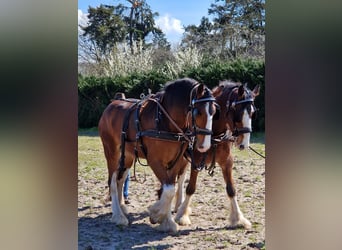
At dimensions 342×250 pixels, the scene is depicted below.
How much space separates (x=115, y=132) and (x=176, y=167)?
1.73 ft

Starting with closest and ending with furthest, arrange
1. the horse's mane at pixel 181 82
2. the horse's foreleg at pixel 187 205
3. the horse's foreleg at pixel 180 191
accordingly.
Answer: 1. the horse's mane at pixel 181 82
2. the horse's foreleg at pixel 187 205
3. the horse's foreleg at pixel 180 191

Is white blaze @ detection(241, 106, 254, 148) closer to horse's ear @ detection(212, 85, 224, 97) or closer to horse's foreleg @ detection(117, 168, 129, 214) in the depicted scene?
horse's ear @ detection(212, 85, 224, 97)

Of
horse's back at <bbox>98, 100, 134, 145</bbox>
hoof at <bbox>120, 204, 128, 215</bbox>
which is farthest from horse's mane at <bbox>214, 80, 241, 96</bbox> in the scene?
hoof at <bbox>120, 204, 128, 215</bbox>

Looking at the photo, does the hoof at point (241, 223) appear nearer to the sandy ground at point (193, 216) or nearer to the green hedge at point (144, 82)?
the sandy ground at point (193, 216)

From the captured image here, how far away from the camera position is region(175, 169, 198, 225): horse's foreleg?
185cm

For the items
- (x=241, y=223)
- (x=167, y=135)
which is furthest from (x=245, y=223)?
(x=167, y=135)

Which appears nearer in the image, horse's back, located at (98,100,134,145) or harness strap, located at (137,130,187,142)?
harness strap, located at (137,130,187,142)

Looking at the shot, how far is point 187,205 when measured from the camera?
189 centimetres

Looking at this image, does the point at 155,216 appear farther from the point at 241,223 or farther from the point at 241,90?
the point at 241,90

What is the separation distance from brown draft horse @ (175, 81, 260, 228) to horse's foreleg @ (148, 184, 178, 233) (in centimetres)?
6

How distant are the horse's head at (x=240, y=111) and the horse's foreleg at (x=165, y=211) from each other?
436 mm

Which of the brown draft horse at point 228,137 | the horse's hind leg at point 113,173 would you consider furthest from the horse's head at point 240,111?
the horse's hind leg at point 113,173

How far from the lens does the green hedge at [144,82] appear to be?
1600mm
